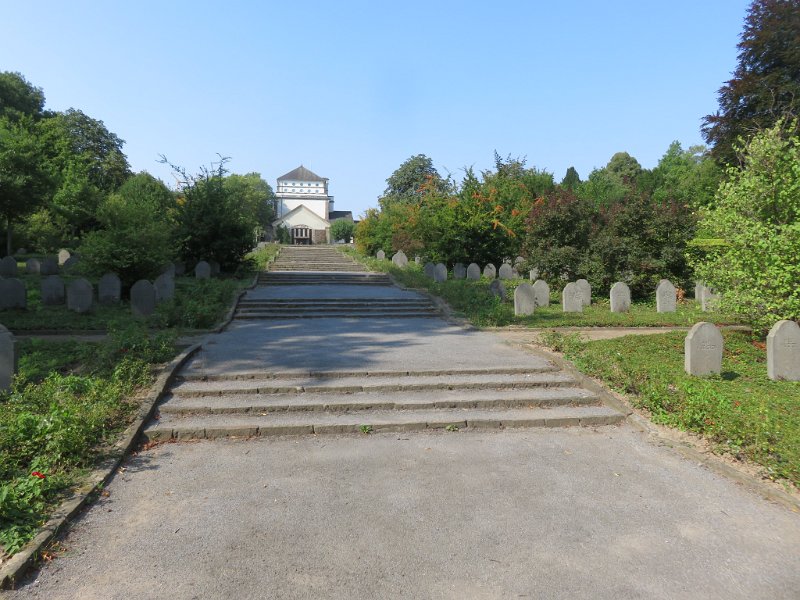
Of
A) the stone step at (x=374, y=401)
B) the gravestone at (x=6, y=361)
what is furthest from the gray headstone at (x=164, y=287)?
the stone step at (x=374, y=401)

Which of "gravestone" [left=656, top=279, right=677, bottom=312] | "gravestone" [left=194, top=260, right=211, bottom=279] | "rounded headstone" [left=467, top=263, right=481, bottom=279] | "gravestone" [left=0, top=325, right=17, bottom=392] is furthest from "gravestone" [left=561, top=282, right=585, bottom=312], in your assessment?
"gravestone" [left=194, top=260, right=211, bottom=279]

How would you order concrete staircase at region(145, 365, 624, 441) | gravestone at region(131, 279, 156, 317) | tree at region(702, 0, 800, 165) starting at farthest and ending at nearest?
tree at region(702, 0, 800, 165) → gravestone at region(131, 279, 156, 317) → concrete staircase at region(145, 365, 624, 441)

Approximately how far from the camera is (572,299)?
54.0 ft

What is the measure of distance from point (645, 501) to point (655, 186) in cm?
5927

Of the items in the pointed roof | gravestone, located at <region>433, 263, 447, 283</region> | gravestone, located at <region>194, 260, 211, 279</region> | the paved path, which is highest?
the pointed roof

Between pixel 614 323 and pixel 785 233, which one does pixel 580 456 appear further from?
pixel 614 323

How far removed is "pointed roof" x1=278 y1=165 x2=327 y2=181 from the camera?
124 metres

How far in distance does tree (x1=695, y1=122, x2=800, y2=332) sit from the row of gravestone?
1.18m

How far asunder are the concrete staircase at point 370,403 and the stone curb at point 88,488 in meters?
0.17

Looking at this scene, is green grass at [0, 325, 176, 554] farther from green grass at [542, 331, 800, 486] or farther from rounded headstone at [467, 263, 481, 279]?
rounded headstone at [467, 263, 481, 279]

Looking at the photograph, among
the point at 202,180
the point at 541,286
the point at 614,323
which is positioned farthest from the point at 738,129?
the point at 202,180

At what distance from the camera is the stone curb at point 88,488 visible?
3.48 metres

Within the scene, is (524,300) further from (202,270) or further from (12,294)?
(202,270)

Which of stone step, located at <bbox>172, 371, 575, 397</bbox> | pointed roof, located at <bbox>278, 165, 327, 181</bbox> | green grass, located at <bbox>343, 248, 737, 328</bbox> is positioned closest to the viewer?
stone step, located at <bbox>172, 371, 575, 397</bbox>
